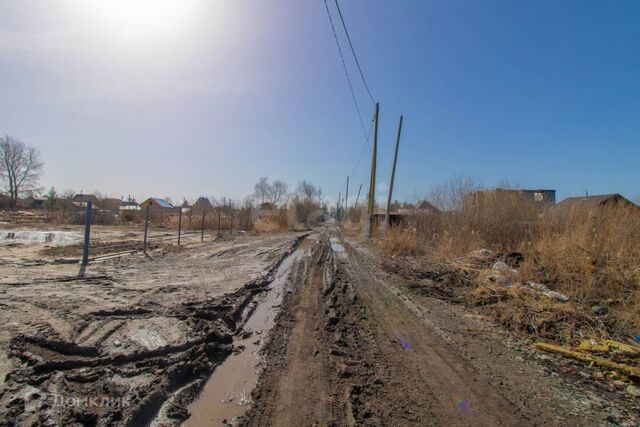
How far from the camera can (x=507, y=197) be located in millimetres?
11570

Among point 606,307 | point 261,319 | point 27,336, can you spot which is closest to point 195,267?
point 261,319

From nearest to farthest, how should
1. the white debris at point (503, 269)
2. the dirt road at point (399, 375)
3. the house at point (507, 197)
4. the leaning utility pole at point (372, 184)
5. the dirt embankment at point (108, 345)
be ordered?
1. the dirt embankment at point (108, 345)
2. the dirt road at point (399, 375)
3. the white debris at point (503, 269)
4. the house at point (507, 197)
5. the leaning utility pole at point (372, 184)

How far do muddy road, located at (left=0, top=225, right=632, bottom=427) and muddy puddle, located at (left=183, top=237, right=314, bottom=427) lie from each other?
0.05 ft

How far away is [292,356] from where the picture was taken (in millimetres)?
3285

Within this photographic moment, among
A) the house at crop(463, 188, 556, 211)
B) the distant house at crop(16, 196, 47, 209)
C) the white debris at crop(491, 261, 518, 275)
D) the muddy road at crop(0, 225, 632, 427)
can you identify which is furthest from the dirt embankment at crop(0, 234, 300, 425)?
the distant house at crop(16, 196, 47, 209)

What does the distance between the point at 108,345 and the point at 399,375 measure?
3.12 metres

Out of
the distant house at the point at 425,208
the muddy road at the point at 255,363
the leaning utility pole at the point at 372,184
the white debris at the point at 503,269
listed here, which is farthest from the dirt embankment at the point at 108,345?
the leaning utility pole at the point at 372,184

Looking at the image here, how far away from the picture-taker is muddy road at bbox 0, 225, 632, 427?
2277mm

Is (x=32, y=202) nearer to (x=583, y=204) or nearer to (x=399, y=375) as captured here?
(x=399, y=375)

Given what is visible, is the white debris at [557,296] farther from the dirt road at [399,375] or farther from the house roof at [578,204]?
the house roof at [578,204]

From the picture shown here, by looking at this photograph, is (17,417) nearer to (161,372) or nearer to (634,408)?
(161,372)

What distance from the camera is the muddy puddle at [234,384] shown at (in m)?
2.26

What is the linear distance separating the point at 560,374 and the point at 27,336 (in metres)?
5.80

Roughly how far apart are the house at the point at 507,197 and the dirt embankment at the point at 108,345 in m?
10.4
